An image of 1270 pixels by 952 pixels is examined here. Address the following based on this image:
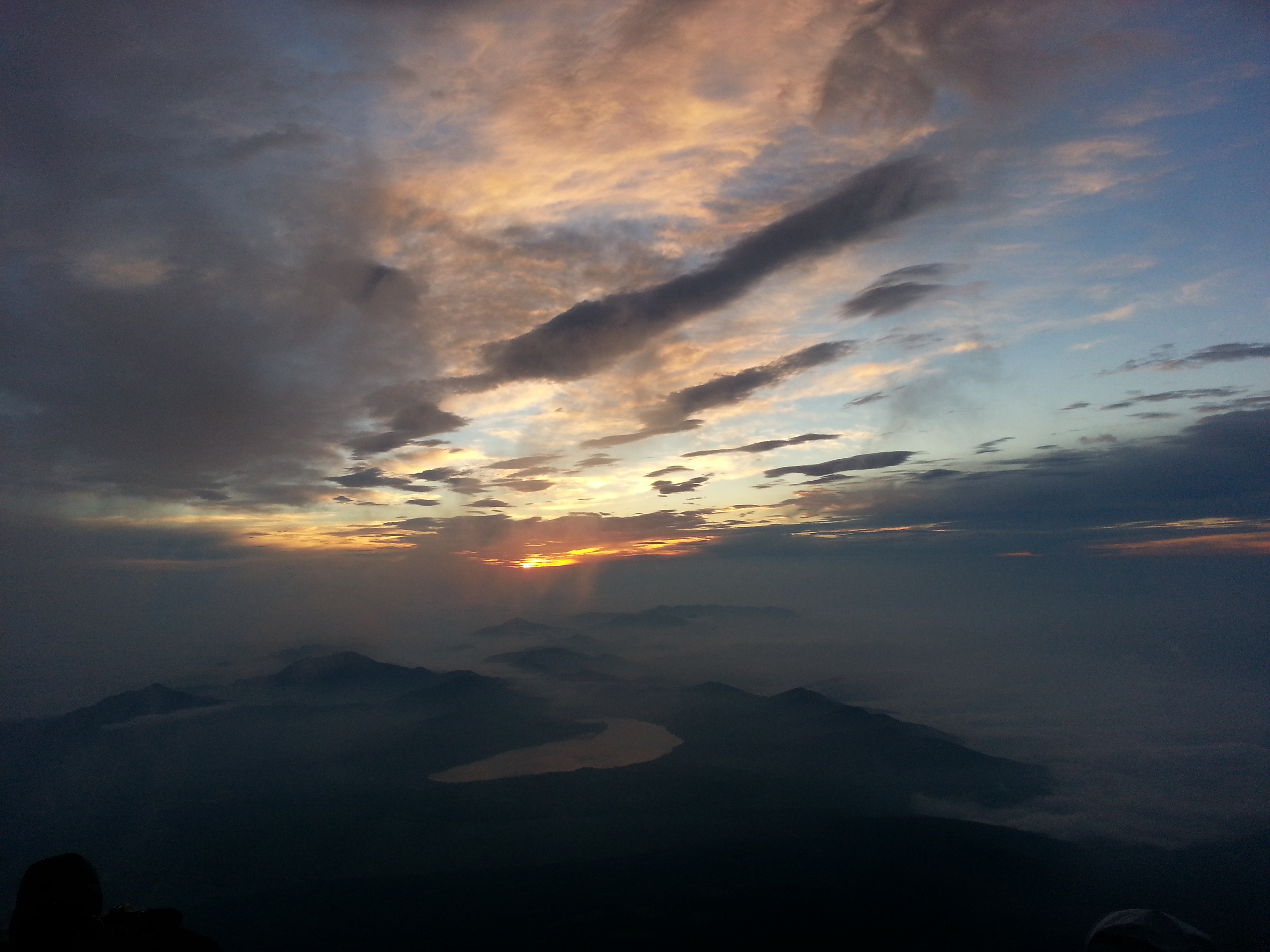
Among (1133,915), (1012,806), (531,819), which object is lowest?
(1012,806)

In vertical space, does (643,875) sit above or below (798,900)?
above

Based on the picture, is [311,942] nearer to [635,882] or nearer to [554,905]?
[554,905]

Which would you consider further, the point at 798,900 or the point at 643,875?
the point at 643,875

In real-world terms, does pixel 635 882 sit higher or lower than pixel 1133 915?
lower

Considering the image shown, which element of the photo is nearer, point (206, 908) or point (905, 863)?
point (206, 908)

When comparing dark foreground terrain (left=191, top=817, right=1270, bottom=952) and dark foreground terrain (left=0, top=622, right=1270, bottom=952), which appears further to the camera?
dark foreground terrain (left=0, top=622, right=1270, bottom=952)

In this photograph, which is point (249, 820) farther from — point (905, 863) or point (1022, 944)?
point (1022, 944)

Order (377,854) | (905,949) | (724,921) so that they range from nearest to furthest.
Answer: (905,949), (724,921), (377,854)

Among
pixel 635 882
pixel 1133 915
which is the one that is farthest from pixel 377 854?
pixel 1133 915

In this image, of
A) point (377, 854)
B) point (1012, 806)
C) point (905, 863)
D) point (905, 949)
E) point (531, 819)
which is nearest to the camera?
point (905, 949)

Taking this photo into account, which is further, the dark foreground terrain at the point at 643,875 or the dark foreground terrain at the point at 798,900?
the dark foreground terrain at the point at 643,875
